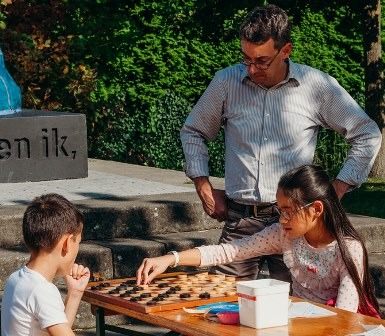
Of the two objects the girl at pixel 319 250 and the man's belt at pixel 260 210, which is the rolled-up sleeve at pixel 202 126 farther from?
the girl at pixel 319 250

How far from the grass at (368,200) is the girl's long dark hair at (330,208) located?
6009 millimetres

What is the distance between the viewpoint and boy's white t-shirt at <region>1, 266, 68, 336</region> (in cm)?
393

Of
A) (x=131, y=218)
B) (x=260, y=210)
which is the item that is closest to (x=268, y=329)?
(x=260, y=210)

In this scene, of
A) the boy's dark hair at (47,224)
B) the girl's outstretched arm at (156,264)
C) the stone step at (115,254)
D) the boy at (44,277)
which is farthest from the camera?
the stone step at (115,254)

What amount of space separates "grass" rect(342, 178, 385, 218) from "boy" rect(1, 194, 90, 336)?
264 inches

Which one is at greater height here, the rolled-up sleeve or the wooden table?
the rolled-up sleeve

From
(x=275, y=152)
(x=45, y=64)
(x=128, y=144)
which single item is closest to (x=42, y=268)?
(x=275, y=152)

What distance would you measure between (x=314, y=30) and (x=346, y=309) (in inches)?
434

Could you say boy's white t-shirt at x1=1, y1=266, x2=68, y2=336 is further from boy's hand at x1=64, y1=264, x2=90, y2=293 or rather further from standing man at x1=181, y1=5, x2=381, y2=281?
standing man at x1=181, y1=5, x2=381, y2=281

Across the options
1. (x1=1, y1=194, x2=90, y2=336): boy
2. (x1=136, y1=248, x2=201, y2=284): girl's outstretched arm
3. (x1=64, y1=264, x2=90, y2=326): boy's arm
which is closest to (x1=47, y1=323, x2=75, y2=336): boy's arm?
(x1=1, y1=194, x2=90, y2=336): boy

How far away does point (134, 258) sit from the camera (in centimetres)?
728

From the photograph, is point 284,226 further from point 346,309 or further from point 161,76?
point 161,76

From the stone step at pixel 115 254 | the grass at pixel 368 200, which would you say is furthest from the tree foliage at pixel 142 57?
the stone step at pixel 115 254

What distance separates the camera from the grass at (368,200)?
10.8 metres
